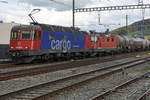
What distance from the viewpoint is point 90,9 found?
31422 mm

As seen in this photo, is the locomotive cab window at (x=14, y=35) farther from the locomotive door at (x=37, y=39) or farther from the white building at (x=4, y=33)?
the white building at (x=4, y=33)

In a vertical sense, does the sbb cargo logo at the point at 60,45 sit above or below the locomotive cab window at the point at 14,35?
below

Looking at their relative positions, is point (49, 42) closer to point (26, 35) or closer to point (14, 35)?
point (26, 35)

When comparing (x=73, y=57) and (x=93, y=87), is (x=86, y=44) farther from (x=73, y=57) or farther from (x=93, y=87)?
(x=93, y=87)

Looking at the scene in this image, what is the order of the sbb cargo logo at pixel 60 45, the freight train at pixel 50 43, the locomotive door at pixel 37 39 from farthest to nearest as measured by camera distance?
the sbb cargo logo at pixel 60 45
the locomotive door at pixel 37 39
the freight train at pixel 50 43

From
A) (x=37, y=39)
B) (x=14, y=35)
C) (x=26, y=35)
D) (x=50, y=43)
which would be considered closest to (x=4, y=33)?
(x=14, y=35)

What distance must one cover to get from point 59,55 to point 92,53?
7117 millimetres

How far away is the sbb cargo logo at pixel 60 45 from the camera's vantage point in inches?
804

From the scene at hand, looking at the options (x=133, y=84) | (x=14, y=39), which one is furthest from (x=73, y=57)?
(x=133, y=84)

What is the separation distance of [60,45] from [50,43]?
1551 mm

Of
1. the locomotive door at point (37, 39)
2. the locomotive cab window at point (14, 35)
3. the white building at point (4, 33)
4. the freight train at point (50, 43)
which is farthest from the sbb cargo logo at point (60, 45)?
the white building at point (4, 33)

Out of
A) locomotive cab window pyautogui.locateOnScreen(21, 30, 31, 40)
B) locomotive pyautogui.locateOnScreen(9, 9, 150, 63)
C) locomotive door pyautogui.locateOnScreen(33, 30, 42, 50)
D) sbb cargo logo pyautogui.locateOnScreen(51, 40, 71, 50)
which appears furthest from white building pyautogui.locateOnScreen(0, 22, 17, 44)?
locomotive door pyautogui.locateOnScreen(33, 30, 42, 50)

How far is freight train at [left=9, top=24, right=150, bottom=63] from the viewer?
59.4ft

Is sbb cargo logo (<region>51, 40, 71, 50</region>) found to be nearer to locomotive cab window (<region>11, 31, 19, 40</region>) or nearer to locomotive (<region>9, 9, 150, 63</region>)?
locomotive (<region>9, 9, 150, 63</region>)
